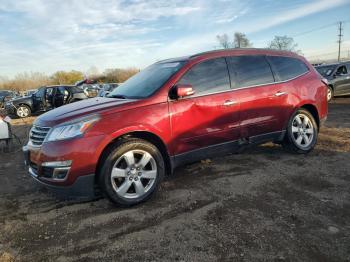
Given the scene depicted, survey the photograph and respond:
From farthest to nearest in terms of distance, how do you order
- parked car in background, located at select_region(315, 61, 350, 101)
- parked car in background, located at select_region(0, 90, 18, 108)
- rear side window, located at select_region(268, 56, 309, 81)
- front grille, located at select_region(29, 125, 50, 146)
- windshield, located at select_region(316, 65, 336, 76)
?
1. parked car in background, located at select_region(0, 90, 18, 108)
2. windshield, located at select_region(316, 65, 336, 76)
3. parked car in background, located at select_region(315, 61, 350, 101)
4. rear side window, located at select_region(268, 56, 309, 81)
5. front grille, located at select_region(29, 125, 50, 146)

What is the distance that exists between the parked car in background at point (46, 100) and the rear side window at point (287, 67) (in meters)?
11.7

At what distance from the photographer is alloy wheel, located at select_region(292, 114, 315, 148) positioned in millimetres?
5285

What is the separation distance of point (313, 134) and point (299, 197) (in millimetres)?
2126

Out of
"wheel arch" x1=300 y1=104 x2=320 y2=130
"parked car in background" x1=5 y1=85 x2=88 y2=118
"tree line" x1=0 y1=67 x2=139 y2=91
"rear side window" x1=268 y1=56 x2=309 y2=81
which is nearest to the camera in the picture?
"rear side window" x1=268 y1=56 x2=309 y2=81

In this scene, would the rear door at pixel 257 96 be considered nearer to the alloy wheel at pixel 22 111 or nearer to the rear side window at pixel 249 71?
the rear side window at pixel 249 71

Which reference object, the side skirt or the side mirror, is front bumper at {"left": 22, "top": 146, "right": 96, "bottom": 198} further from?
the side mirror

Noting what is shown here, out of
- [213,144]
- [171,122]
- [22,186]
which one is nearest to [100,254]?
[171,122]

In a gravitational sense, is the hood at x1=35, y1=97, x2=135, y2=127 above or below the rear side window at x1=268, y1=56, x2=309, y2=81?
below

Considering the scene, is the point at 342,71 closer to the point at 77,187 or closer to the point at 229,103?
the point at 229,103

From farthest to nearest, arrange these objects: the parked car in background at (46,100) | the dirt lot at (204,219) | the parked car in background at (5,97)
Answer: the parked car in background at (5,97) → the parked car in background at (46,100) → the dirt lot at (204,219)

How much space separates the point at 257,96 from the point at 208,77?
88cm

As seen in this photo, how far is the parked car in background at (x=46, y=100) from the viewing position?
584 inches

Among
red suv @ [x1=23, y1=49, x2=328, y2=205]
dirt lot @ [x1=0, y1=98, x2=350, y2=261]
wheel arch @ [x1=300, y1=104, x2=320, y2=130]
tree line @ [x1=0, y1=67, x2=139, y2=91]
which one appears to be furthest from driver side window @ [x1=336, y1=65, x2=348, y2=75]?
tree line @ [x1=0, y1=67, x2=139, y2=91]

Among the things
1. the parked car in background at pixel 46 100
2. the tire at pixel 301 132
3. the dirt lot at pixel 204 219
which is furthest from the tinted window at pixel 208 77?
the parked car in background at pixel 46 100
